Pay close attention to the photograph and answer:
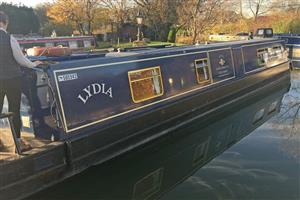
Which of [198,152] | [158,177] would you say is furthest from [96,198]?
[198,152]

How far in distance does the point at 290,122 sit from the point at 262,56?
3.45m

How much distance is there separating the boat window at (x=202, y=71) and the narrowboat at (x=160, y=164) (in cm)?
85

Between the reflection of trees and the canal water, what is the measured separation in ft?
0.08

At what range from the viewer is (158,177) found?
5.83 m

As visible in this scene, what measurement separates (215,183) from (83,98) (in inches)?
89.5

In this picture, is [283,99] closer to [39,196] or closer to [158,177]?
[158,177]

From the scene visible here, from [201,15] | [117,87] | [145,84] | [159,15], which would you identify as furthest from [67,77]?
[159,15]

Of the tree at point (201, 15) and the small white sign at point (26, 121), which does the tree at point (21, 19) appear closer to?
the tree at point (201, 15)

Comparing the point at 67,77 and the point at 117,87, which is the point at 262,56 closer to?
the point at 117,87

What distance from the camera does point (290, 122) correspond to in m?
8.80

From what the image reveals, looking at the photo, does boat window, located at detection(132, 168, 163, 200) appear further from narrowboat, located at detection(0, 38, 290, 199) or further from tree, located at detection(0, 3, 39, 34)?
tree, located at detection(0, 3, 39, 34)

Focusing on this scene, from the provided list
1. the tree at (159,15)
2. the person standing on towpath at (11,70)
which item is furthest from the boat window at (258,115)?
the tree at (159,15)

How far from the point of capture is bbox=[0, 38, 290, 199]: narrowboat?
4.61m

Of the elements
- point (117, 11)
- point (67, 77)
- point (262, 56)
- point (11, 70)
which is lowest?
point (262, 56)
